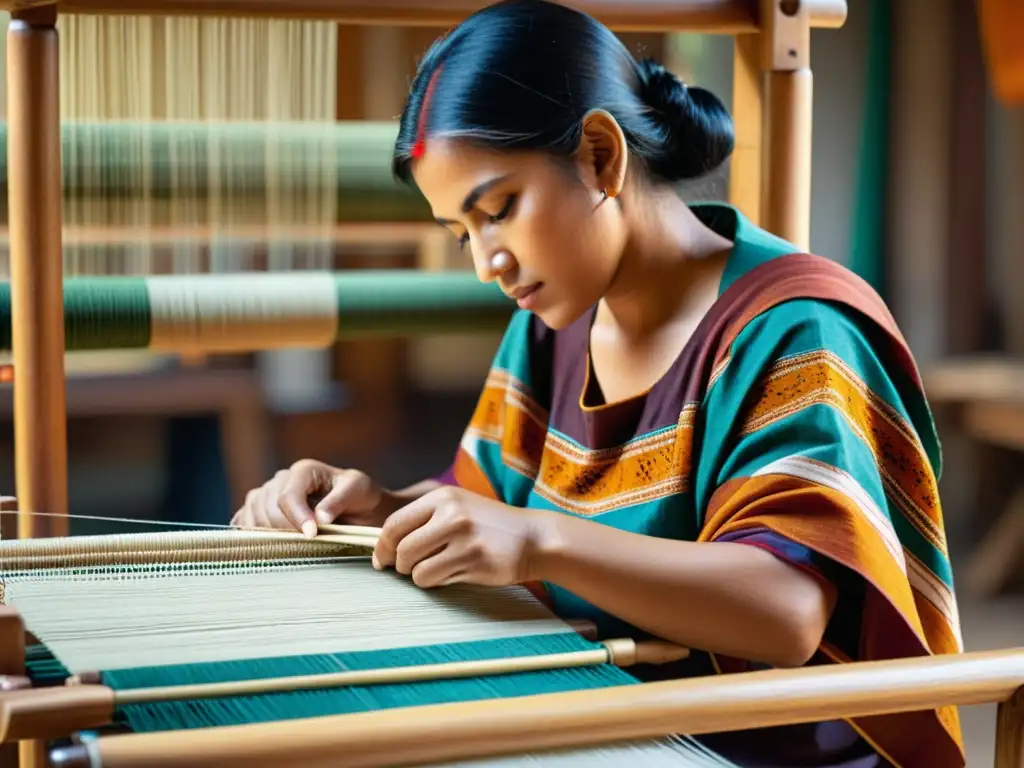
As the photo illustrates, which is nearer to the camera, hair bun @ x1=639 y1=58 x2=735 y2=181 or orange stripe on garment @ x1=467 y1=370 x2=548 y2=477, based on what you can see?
hair bun @ x1=639 y1=58 x2=735 y2=181

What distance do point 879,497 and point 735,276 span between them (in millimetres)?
203

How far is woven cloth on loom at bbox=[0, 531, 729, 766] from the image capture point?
0.73 m

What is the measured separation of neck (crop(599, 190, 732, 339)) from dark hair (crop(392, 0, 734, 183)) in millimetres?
46

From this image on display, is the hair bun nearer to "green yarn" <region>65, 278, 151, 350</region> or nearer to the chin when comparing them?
the chin

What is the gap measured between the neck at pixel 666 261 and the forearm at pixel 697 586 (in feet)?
0.80

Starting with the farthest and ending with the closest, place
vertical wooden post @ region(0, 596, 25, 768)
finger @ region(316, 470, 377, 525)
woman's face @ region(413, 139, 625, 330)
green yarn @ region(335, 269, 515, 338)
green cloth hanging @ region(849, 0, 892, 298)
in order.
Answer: green cloth hanging @ region(849, 0, 892, 298)
green yarn @ region(335, 269, 515, 338)
finger @ region(316, 470, 377, 525)
woman's face @ region(413, 139, 625, 330)
vertical wooden post @ region(0, 596, 25, 768)

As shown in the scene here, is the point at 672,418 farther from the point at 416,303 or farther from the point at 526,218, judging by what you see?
the point at 416,303

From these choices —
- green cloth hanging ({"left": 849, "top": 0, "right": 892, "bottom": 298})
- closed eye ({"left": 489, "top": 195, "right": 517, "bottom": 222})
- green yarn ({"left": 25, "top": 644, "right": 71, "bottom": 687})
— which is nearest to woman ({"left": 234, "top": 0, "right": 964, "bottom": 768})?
closed eye ({"left": 489, "top": 195, "right": 517, "bottom": 222})

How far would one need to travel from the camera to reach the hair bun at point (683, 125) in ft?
3.27

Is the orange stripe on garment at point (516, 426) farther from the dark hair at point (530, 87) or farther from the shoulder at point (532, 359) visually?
the dark hair at point (530, 87)

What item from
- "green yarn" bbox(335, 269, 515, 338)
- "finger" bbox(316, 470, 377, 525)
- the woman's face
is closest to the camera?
the woman's face

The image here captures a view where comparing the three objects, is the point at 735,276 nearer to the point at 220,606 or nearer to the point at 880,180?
the point at 220,606

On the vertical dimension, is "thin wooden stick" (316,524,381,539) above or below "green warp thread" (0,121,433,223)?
below

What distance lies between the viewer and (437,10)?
3.79ft
